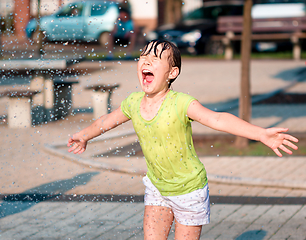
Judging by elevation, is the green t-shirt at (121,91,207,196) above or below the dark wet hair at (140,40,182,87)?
below

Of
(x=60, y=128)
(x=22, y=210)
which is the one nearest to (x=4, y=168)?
(x=22, y=210)

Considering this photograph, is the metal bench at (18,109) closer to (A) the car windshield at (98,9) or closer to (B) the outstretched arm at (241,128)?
(B) the outstretched arm at (241,128)

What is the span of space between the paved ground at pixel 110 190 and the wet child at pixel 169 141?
144 centimetres

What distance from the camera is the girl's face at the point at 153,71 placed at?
104 inches

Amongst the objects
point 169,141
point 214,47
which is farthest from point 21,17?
point 169,141

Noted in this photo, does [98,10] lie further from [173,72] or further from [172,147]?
[172,147]

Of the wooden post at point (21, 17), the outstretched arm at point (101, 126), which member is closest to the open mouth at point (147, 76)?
the outstretched arm at point (101, 126)

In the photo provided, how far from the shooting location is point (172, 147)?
271 centimetres

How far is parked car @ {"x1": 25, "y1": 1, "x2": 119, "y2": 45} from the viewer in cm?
2369

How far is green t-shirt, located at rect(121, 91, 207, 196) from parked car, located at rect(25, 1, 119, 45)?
20761 mm

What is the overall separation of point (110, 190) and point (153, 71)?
10.1 feet

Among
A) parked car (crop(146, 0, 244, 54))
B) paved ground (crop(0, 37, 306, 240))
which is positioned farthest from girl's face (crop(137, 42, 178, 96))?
parked car (crop(146, 0, 244, 54))

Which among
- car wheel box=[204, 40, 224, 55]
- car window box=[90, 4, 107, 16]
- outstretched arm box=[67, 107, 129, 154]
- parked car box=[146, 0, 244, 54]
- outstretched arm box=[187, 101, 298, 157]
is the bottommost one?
car wheel box=[204, 40, 224, 55]

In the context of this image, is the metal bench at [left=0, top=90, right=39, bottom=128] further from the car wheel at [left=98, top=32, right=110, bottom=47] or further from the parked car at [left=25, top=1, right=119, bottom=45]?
the car wheel at [left=98, top=32, right=110, bottom=47]
